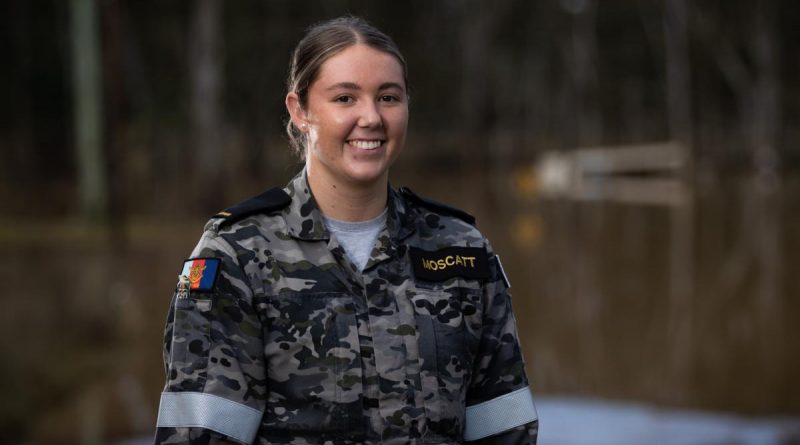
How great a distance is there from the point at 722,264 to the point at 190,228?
30.6 ft

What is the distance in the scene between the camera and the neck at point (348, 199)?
2.47 m

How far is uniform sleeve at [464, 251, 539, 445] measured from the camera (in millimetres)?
2537

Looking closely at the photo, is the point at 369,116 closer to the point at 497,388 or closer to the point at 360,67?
the point at 360,67

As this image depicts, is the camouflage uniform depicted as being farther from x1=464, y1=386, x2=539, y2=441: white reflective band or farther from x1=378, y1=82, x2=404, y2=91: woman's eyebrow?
x1=378, y1=82, x2=404, y2=91: woman's eyebrow

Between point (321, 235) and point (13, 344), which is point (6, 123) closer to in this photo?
point (13, 344)

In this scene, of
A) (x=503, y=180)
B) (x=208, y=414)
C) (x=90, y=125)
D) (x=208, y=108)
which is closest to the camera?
(x=208, y=414)

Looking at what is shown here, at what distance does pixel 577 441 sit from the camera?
6.98 m

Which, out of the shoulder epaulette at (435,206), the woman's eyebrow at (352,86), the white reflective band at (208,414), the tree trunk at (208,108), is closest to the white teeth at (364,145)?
the woman's eyebrow at (352,86)

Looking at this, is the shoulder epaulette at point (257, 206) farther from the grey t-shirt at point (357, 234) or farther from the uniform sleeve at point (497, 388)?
the uniform sleeve at point (497, 388)

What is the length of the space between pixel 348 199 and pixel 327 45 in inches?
12.4

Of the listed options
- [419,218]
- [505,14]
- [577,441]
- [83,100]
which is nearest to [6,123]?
[83,100]

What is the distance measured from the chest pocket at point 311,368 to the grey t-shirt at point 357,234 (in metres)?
0.13

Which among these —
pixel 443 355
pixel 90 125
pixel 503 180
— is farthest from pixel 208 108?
pixel 443 355

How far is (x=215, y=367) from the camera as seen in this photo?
90.9 inches
